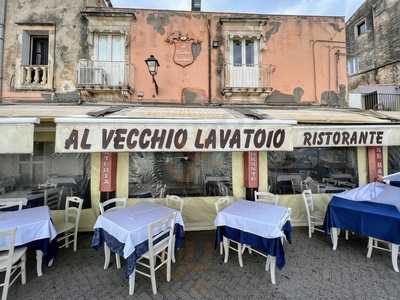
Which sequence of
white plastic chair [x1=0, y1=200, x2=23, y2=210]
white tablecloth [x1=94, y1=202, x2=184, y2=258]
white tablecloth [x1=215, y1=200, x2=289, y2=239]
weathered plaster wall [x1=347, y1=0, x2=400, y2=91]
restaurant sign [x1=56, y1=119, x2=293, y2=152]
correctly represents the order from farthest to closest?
weathered plaster wall [x1=347, y1=0, x2=400, y2=91] → white plastic chair [x1=0, y1=200, x2=23, y2=210] → restaurant sign [x1=56, y1=119, x2=293, y2=152] → white tablecloth [x1=215, y1=200, x2=289, y2=239] → white tablecloth [x1=94, y1=202, x2=184, y2=258]

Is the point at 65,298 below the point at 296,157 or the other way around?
below

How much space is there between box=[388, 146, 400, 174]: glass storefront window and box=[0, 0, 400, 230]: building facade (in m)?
0.08

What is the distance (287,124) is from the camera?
15.7 ft

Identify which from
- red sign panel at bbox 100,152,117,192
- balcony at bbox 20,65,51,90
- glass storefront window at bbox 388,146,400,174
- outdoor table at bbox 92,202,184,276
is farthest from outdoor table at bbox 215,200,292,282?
balcony at bbox 20,65,51,90

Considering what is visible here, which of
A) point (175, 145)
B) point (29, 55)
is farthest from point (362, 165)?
point (29, 55)

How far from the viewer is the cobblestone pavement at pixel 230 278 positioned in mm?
3521

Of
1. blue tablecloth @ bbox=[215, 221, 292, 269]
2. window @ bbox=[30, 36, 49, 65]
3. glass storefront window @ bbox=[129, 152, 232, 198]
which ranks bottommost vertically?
blue tablecloth @ bbox=[215, 221, 292, 269]

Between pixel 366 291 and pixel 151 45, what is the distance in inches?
394

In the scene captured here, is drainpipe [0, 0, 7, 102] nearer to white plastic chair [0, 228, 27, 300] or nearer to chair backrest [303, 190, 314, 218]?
white plastic chair [0, 228, 27, 300]

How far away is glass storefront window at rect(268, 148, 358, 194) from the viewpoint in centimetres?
677

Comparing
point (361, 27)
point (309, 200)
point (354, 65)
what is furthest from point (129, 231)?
point (361, 27)

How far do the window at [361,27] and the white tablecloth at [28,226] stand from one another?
84.9ft

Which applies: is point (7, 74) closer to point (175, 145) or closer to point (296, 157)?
point (175, 145)

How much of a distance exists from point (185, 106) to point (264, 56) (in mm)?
4263
